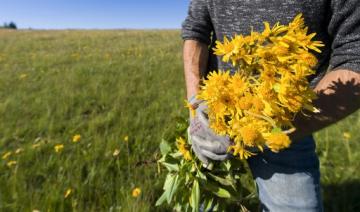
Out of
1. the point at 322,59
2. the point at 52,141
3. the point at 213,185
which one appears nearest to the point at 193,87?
the point at 213,185

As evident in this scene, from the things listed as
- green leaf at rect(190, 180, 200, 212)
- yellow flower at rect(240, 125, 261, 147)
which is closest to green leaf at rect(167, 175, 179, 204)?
green leaf at rect(190, 180, 200, 212)

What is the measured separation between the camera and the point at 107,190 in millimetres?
3037

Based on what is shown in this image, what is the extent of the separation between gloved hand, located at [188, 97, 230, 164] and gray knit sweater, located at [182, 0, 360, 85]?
0.55 m

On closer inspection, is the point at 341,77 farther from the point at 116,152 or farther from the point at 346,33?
the point at 116,152

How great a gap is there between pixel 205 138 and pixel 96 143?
2.09 m

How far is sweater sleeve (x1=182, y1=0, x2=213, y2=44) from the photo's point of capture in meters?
2.32

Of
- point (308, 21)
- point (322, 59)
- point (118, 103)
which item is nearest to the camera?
point (308, 21)

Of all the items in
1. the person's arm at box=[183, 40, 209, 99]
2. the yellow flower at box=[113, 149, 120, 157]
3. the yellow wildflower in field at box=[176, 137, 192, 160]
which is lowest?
the yellow flower at box=[113, 149, 120, 157]

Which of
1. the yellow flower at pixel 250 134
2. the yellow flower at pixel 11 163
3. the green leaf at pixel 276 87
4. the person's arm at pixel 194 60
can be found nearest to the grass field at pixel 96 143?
the yellow flower at pixel 11 163

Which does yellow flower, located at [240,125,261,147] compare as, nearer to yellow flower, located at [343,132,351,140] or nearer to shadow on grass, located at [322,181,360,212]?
shadow on grass, located at [322,181,360,212]

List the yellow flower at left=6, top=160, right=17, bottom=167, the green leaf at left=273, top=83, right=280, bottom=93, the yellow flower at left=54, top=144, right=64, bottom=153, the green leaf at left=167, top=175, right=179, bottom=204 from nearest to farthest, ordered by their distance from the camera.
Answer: the green leaf at left=273, top=83, right=280, bottom=93 < the green leaf at left=167, top=175, right=179, bottom=204 < the yellow flower at left=6, top=160, right=17, bottom=167 < the yellow flower at left=54, top=144, right=64, bottom=153

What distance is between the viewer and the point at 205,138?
1814mm

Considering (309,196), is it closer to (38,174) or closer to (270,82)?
(270,82)

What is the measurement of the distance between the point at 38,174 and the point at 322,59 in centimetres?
241
